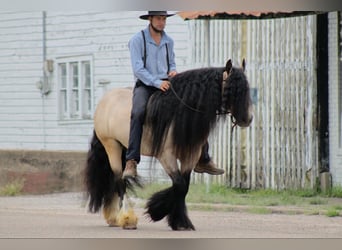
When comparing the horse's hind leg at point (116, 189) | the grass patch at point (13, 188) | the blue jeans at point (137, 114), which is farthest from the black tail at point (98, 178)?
the grass patch at point (13, 188)

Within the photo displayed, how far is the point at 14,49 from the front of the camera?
71.8 ft

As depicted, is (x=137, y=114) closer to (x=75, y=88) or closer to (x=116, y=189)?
(x=116, y=189)

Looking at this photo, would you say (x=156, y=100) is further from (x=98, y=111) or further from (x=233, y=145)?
(x=233, y=145)

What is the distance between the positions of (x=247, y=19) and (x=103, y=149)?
16.7 ft

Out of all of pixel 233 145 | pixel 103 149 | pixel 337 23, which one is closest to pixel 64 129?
pixel 233 145

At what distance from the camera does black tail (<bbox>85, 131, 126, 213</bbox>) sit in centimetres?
1398

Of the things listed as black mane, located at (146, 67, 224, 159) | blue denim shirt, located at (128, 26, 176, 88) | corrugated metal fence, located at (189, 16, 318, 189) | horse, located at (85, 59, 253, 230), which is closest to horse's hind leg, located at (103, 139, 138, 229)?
horse, located at (85, 59, 253, 230)

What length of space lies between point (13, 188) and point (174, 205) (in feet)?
21.8

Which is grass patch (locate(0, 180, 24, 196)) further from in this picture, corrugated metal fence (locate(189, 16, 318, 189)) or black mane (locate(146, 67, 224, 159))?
black mane (locate(146, 67, 224, 159))

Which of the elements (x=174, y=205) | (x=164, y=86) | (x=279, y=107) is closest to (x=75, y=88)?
(x=279, y=107)

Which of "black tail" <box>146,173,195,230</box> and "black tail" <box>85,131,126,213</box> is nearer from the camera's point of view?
"black tail" <box>146,173,195,230</box>

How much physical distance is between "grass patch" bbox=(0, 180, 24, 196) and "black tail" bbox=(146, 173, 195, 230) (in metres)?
6.22

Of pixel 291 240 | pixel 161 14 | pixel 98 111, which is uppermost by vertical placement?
pixel 161 14

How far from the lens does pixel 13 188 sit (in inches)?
762
